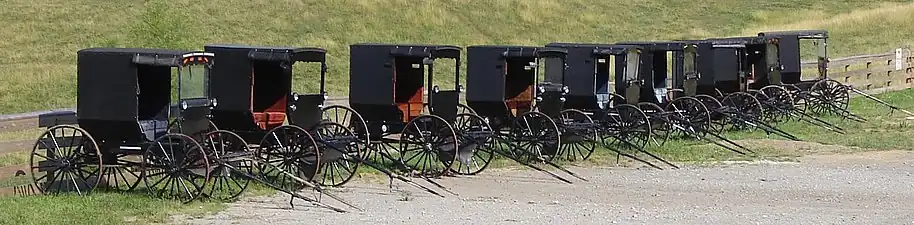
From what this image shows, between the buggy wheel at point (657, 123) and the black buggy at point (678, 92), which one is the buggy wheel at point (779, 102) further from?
the buggy wheel at point (657, 123)

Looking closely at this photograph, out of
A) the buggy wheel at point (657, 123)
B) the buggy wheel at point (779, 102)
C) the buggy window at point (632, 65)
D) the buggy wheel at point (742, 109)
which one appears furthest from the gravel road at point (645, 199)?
the buggy wheel at point (779, 102)

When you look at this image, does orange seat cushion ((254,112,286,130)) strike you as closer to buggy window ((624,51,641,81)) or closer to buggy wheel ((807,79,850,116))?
buggy window ((624,51,641,81))

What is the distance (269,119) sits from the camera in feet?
48.7

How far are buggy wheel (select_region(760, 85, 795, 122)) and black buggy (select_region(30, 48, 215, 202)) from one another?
10911 mm

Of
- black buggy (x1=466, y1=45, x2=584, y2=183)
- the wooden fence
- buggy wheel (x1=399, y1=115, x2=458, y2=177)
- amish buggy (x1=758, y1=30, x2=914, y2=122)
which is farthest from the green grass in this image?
the wooden fence

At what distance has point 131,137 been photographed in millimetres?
13031

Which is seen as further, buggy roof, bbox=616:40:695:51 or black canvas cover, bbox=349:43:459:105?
buggy roof, bbox=616:40:695:51

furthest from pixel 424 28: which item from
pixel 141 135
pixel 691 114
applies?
pixel 141 135

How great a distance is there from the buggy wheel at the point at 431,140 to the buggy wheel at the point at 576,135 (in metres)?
1.86

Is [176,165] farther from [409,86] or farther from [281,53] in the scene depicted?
[409,86]

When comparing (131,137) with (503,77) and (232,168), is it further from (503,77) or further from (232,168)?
(503,77)

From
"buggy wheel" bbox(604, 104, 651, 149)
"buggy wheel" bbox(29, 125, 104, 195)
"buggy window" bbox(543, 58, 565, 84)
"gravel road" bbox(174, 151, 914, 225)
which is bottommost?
"gravel road" bbox(174, 151, 914, 225)

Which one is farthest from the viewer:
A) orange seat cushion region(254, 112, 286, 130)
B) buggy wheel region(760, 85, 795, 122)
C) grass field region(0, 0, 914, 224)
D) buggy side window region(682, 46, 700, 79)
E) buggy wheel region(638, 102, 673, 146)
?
grass field region(0, 0, 914, 224)

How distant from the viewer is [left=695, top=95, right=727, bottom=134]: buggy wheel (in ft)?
65.4
